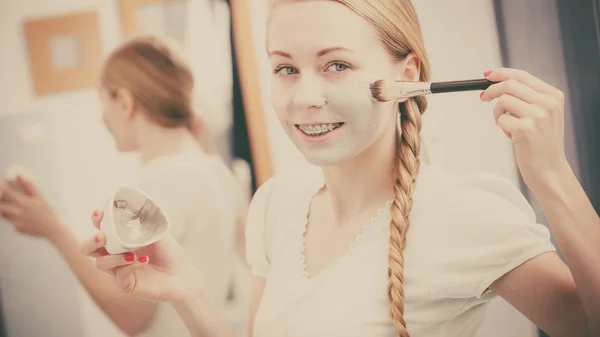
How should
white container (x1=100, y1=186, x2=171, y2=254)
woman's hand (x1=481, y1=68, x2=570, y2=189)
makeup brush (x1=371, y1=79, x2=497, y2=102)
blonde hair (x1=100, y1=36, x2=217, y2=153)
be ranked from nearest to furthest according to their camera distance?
woman's hand (x1=481, y1=68, x2=570, y2=189) → makeup brush (x1=371, y1=79, x2=497, y2=102) → white container (x1=100, y1=186, x2=171, y2=254) → blonde hair (x1=100, y1=36, x2=217, y2=153)

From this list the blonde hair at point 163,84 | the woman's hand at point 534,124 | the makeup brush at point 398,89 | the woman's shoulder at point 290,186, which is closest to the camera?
the woman's hand at point 534,124

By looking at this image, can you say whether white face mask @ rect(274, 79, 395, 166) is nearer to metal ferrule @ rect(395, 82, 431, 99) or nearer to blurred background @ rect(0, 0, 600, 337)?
metal ferrule @ rect(395, 82, 431, 99)

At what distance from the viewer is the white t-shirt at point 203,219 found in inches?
47.9

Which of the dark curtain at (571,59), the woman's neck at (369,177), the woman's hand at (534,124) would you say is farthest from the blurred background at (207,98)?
the woman's hand at (534,124)

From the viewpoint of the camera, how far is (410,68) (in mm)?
957

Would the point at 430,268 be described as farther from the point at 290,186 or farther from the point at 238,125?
the point at 238,125

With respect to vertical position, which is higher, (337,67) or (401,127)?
(337,67)

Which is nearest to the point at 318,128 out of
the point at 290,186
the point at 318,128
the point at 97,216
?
the point at 318,128

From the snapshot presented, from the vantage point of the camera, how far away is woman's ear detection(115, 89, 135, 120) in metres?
1.30

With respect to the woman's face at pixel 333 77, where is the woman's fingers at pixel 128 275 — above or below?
below

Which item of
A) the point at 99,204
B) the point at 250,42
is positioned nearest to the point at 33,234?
the point at 99,204

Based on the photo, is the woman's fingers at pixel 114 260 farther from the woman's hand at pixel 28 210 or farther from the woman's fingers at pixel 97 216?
the woman's hand at pixel 28 210

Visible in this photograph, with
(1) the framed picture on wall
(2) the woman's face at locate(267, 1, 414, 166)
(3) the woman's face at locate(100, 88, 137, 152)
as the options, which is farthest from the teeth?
(1) the framed picture on wall

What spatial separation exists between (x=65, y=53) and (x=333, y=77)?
28.9 inches
